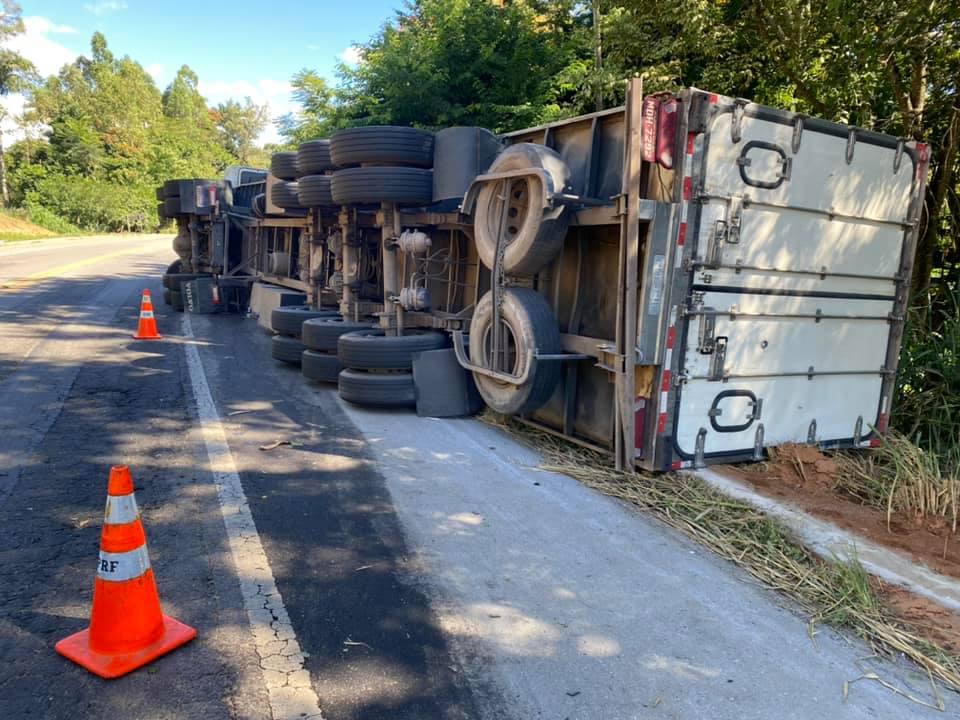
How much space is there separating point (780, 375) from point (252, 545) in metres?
3.85

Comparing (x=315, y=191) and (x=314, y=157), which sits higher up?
(x=314, y=157)

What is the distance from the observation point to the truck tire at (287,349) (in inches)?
336

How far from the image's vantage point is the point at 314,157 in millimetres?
8273

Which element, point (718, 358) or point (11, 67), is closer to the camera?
point (718, 358)

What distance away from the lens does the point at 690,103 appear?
4.39 meters

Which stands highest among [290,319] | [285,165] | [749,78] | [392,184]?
[749,78]

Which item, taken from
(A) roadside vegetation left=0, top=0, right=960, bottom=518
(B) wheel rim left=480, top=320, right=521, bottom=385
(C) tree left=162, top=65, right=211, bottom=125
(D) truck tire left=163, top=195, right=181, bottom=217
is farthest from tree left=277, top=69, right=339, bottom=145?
(C) tree left=162, top=65, right=211, bottom=125

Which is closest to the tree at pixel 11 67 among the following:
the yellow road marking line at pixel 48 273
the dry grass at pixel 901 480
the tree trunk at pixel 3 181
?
the tree trunk at pixel 3 181

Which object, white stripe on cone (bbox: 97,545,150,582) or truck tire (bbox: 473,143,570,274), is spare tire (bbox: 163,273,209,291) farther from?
white stripe on cone (bbox: 97,545,150,582)

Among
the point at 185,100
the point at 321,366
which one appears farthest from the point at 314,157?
the point at 185,100

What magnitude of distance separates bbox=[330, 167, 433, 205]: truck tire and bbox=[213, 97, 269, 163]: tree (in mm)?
104893

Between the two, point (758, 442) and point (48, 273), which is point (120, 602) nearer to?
point (758, 442)

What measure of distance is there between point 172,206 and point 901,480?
14434mm

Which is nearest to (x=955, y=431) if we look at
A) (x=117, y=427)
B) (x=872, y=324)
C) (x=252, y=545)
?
(x=872, y=324)
